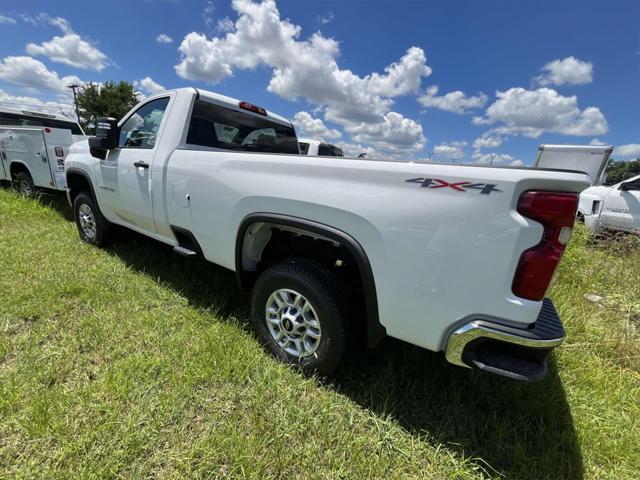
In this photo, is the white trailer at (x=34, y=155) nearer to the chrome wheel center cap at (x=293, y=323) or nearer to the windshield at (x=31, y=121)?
the windshield at (x=31, y=121)

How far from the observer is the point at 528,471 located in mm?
1800

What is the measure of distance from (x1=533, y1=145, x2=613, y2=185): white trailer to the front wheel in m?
8.67

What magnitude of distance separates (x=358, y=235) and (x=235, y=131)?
2270 millimetres

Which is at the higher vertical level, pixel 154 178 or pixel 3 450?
pixel 154 178

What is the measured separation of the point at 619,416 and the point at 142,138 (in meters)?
4.59

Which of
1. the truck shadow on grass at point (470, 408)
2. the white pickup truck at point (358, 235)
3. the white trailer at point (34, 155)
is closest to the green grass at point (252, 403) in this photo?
the truck shadow on grass at point (470, 408)

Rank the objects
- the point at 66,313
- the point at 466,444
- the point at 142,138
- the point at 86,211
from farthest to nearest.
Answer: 1. the point at 86,211
2. the point at 142,138
3. the point at 66,313
4. the point at 466,444

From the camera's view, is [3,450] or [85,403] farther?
[85,403]

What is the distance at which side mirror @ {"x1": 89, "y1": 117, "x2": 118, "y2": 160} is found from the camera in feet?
11.2

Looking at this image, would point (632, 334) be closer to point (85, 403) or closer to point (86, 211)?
point (85, 403)

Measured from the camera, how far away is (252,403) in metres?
2.07

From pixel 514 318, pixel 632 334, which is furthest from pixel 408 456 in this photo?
pixel 632 334

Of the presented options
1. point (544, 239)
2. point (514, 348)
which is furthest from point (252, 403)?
point (544, 239)

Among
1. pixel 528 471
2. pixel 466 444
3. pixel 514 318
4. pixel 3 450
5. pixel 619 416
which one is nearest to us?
pixel 514 318
